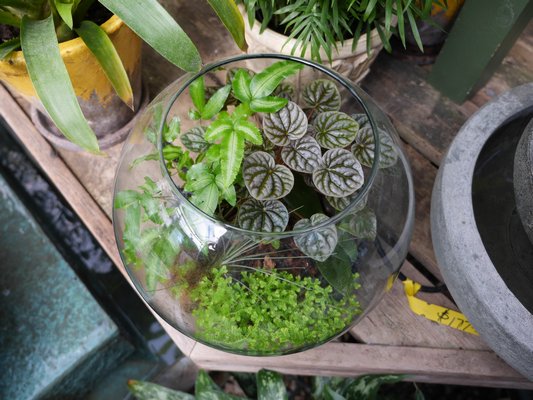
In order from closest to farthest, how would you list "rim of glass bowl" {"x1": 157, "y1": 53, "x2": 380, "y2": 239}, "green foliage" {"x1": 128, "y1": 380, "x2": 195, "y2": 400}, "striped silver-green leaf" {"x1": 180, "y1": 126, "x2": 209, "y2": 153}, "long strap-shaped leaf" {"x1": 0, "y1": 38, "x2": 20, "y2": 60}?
"rim of glass bowl" {"x1": 157, "y1": 53, "x2": 380, "y2": 239} → "striped silver-green leaf" {"x1": 180, "y1": 126, "x2": 209, "y2": 153} → "long strap-shaped leaf" {"x1": 0, "y1": 38, "x2": 20, "y2": 60} → "green foliage" {"x1": 128, "y1": 380, "x2": 195, "y2": 400}

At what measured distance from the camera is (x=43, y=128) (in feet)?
3.96

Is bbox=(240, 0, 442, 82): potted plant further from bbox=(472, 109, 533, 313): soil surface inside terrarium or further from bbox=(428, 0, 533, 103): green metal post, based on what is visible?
bbox=(472, 109, 533, 313): soil surface inside terrarium

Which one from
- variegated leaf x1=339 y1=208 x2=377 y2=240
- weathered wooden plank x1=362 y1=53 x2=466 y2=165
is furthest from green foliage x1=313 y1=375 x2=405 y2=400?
weathered wooden plank x1=362 y1=53 x2=466 y2=165

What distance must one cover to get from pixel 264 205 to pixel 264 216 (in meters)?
0.02

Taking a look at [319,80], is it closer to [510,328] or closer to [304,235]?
[304,235]

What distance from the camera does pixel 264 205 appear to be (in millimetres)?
761

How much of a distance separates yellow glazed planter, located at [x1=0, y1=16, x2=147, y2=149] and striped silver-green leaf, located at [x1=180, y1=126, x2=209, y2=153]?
30 centimetres

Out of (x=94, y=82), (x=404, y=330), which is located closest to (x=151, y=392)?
(x=404, y=330)

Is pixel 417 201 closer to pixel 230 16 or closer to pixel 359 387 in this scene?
pixel 359 387

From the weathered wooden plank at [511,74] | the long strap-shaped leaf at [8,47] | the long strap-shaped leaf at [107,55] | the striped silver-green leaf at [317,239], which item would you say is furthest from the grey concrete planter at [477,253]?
the long strap-shaped leaf at [8,47]

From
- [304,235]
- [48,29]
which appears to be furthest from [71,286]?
[304,235]

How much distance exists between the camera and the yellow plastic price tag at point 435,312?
104cm

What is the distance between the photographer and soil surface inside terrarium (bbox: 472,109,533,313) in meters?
0.98

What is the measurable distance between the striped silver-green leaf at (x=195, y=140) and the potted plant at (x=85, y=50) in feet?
0.32
